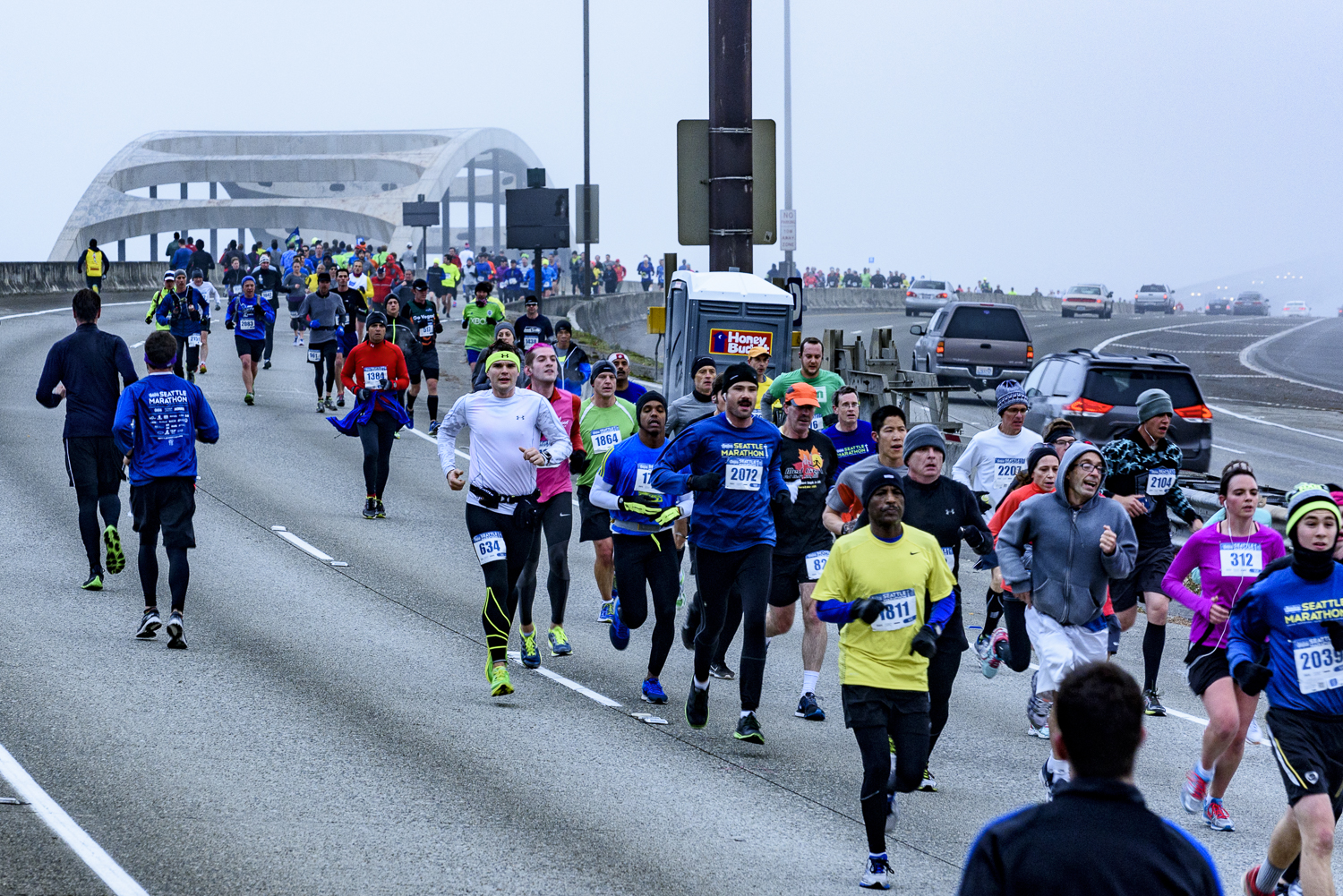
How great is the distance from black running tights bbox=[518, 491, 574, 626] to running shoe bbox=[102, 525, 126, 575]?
3.25 meters

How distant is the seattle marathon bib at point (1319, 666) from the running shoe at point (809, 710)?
3.94 metres

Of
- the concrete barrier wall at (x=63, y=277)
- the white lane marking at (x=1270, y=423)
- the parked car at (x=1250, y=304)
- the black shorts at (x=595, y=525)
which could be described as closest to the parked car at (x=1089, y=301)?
the parked car at (x=1250, y=304)

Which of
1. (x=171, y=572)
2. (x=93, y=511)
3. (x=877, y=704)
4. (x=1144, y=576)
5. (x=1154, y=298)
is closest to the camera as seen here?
(x=877, y=704)

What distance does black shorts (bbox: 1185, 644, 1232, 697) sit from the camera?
779cm

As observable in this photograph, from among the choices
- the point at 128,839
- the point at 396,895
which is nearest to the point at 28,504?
the point at 128,839

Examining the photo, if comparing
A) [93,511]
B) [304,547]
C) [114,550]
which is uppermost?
[93,511]

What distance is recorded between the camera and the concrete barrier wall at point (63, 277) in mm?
47406

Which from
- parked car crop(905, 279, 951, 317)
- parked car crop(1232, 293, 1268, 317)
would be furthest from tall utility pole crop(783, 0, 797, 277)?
parked car crop(1232, 293, 1268, 317)

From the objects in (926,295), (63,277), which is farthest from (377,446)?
(926,295)

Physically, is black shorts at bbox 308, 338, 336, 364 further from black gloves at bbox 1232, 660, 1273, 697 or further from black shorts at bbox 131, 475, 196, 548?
black gloves at bbox 1232, 660, 1273, 697

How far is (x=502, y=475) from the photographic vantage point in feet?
32.7

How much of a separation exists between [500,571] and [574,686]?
1162 mm

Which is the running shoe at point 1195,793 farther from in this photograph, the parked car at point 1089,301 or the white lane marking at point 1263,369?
the parked car at point 1089,301

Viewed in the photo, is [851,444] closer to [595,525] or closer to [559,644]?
[595,525]
